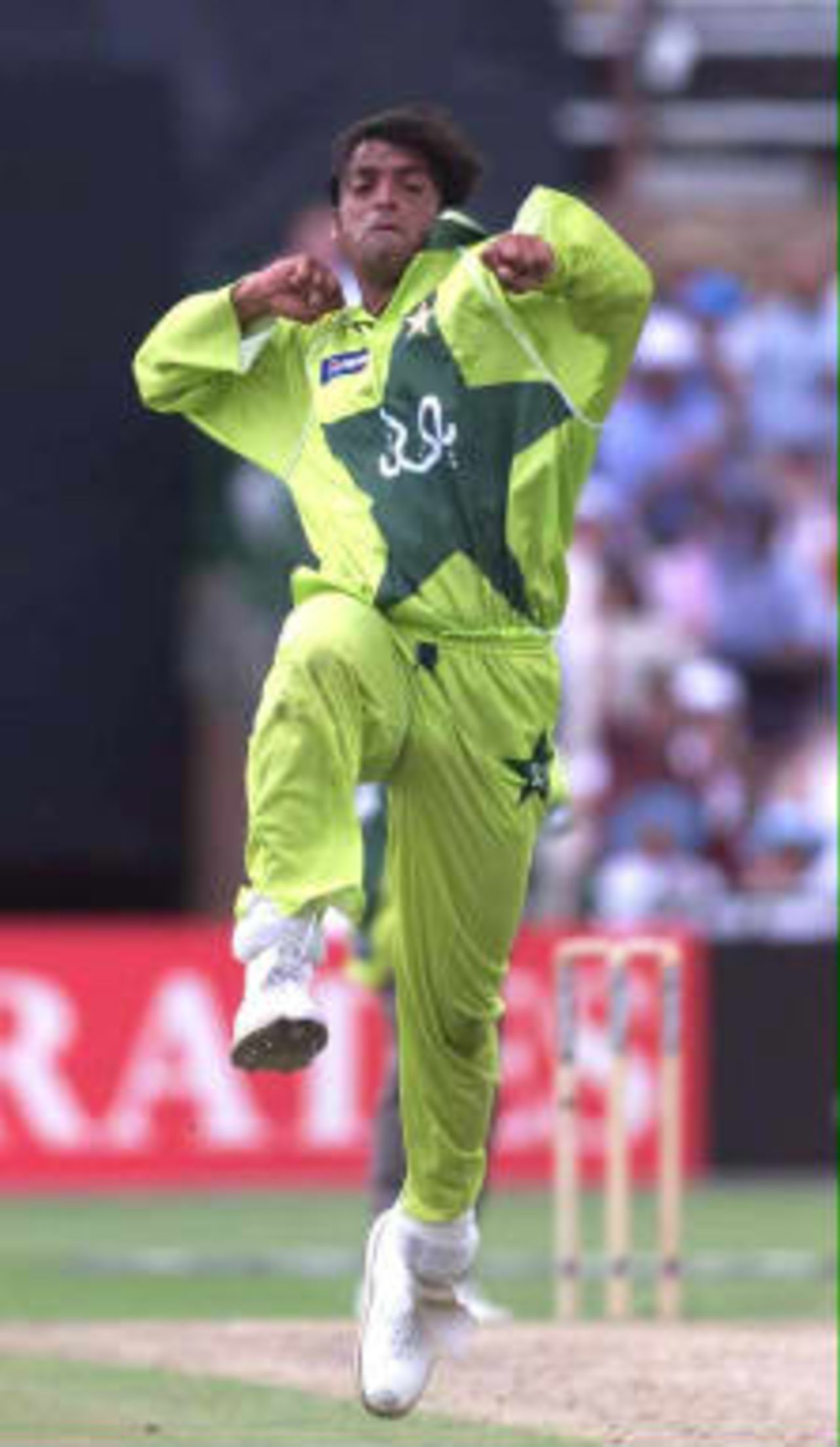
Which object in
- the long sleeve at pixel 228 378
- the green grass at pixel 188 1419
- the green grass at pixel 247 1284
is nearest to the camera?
the long sleeve at pixel 228 378

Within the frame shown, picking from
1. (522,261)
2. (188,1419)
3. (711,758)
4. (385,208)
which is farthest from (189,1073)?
(522,261)

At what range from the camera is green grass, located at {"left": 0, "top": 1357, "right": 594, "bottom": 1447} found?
753 cm

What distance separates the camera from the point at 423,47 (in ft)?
52.7

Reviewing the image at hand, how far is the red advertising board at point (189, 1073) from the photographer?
14711mm

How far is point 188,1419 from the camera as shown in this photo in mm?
7941

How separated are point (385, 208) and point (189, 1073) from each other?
810 centimetres

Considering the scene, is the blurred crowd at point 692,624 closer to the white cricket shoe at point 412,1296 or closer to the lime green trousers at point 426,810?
the white cricket shoe at point 412,1296

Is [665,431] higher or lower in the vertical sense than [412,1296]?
higher

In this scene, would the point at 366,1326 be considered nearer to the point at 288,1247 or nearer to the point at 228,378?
the point at 228,378

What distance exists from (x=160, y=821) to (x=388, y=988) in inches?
220

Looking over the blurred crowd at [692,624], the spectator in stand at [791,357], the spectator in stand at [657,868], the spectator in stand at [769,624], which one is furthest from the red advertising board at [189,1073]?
the spectator in stand at [791,357]

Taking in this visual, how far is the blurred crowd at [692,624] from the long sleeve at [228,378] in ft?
24.8

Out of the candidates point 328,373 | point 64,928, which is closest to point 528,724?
point 328,373

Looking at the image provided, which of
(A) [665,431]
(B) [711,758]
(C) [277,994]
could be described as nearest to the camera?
(C) [277,994]
